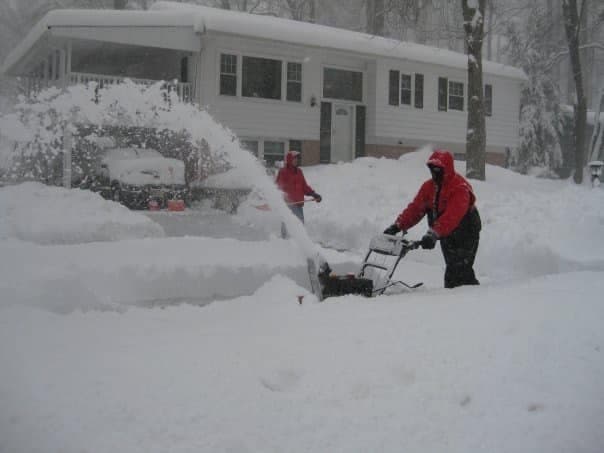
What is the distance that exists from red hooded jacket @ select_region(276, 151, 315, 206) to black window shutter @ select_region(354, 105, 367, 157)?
40.2ft

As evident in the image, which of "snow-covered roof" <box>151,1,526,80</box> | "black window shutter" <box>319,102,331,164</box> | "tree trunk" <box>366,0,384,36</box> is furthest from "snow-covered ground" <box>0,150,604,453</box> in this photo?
"tree trunk" <box>366,0,384,36</box>

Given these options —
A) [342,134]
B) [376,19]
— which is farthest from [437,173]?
[376,19]

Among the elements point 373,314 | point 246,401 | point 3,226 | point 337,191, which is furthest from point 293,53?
point 246,401

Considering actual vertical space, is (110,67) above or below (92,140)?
above

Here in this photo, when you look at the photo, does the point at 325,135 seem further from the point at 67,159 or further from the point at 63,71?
the point at 67,159

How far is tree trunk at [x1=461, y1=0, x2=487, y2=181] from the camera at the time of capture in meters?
17.6

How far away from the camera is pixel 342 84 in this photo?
22.5 meters

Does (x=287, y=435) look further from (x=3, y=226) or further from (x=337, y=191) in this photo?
(x=337, y=191)

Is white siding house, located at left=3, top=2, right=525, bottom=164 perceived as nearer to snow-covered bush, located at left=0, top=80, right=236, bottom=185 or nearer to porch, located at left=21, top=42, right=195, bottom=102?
porch, located at left=21, top=42, right=195, bottom=102

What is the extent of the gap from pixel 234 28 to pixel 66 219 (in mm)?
10018

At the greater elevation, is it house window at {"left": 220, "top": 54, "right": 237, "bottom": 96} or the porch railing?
house window at {"left": 220, "top": 54, "right": 237, "bottom": 96}

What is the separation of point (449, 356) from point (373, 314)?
0.88 m

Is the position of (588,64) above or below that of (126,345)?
above

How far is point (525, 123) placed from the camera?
Answer: 111 feet
